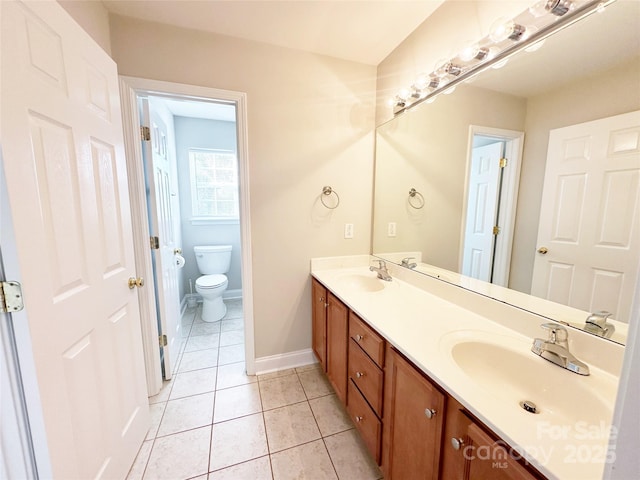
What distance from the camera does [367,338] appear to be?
119cm

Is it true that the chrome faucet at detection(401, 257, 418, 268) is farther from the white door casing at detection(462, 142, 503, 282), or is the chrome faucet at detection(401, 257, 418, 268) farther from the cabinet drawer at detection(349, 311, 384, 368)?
the cabinet drawer at detection(349, 311, 384, 368)

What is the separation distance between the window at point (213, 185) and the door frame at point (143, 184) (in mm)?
1657

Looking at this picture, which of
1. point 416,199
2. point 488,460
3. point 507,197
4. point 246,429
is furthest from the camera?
point 416,199

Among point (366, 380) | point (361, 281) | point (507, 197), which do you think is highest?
point (507, 197)

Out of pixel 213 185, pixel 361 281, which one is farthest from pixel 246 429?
pixel 213 185

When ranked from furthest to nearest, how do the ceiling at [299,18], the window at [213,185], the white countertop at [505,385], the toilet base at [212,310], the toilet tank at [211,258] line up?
1. the window at [213,185]
2. the toilet tank at [211,258]
3. the toilet base at [212,310]
4. the ceiling at [299,18]
5. the white countertop at [505,385]

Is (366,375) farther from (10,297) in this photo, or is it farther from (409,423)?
(10,297)

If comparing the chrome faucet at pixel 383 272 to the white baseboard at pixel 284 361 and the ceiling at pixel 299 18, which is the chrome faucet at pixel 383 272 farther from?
the ceiling at pixel 299 18

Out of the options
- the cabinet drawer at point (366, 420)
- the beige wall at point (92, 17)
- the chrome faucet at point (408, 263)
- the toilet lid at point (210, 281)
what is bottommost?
the cabinet drawer at point (366, 420)

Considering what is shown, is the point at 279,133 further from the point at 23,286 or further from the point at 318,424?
the point at 318,424

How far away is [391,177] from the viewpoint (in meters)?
1.94

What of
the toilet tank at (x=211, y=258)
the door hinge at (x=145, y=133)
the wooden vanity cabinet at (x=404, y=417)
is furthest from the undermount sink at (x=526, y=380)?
the toilet tank at (x=211, y=258)

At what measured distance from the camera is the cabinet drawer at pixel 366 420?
1.14 meters

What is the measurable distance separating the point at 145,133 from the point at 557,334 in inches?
92.4
